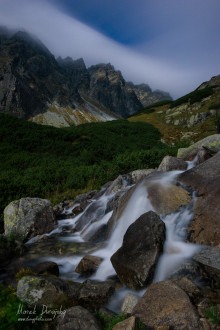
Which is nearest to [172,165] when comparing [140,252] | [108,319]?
[140,252]

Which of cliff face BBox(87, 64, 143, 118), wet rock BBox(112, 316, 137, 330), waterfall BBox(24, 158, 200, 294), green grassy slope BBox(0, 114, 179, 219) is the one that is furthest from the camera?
cliff face BBox(87, 64, 143, 118)

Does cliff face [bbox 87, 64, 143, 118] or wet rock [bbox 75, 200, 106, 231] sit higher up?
cliff face [bbox 87, 64, 143, 118]

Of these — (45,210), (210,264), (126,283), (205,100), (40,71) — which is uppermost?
(40,71)

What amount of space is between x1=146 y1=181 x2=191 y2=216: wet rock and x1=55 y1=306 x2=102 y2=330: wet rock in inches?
146

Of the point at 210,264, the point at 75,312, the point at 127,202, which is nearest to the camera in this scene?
the point at 75,312

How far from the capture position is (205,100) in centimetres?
4450

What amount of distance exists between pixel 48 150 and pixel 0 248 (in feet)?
54.4

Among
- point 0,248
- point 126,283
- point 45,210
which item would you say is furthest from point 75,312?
point 45,210

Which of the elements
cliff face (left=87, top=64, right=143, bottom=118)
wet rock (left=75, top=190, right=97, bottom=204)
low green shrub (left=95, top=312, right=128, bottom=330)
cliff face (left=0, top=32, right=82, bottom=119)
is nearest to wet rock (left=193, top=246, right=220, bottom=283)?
low green shrub (left=95, top=312, right=128, bottom=330)

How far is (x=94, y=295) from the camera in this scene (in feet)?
13.3

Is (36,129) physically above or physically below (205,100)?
below

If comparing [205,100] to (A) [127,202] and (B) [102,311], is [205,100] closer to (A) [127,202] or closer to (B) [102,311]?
(A) [127,202]

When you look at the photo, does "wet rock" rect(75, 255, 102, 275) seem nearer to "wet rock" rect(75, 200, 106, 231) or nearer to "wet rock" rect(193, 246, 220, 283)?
"wet rock" rect(193, 246, 220, 283)

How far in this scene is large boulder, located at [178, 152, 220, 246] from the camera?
5195mm
